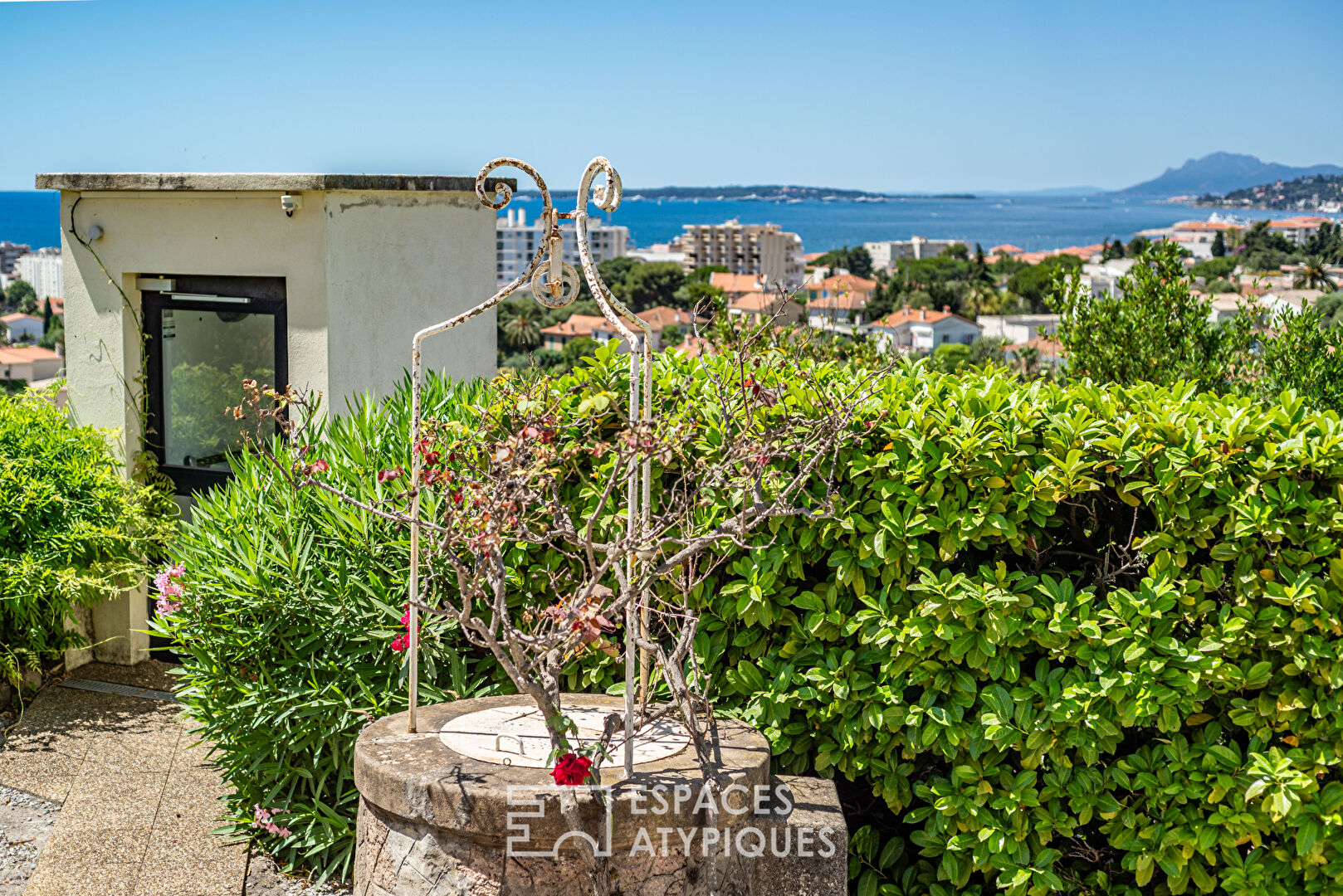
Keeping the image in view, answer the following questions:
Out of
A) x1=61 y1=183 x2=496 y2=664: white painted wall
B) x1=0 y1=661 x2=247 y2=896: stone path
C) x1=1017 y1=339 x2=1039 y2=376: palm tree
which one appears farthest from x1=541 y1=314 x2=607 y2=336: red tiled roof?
x1=0 y1=661 x2=247 y2=896: stone path

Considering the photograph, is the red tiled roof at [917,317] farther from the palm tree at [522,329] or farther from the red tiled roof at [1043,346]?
the red tiled roof at [1043,346]

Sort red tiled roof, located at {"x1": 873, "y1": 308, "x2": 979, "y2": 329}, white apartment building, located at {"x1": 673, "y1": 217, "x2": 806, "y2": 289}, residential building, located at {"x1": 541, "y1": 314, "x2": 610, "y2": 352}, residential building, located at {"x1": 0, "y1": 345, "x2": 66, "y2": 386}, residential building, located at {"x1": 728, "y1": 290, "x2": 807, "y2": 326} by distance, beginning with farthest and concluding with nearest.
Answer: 1. white apartment building, located at {"x1": 673, "y1": 217, "x2": 806, "y2": 289}
2. residential building, located at {"x1": 541, "y1": 314, "x2": 610, "y2": 352}
3. red tiled roof, located at {"x1": 873, "y1": 308, "x2": 979, "y2": 329}
4. residential building, located at {"x1": 0, "y1": 345, "x2": 66, "y2": 386}
5. residential building, located at {"x1": 728, "y1": 290, "x2": 807, "y2": 326}

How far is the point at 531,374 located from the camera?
383cm

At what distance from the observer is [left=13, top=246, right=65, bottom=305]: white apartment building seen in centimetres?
9628

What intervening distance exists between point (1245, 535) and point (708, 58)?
9082 centimetres

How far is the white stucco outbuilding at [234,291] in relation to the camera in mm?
6258

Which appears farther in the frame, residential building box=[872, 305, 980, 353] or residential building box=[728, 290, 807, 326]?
residential building box=[872, 305, 980, 353]

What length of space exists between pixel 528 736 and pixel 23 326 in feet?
283

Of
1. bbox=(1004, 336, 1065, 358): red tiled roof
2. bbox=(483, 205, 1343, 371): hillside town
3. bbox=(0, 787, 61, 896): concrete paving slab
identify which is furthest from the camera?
bbox=(483, 205, 1343, 371): hillside town

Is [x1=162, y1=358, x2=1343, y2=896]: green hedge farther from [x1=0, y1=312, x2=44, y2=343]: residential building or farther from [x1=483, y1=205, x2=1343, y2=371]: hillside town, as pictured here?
[x1=0, y1=312, x2=44, y2=343]: residential building

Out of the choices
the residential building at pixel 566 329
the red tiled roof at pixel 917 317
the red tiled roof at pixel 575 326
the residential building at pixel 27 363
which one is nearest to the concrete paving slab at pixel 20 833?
the residential building at pixel 27 363

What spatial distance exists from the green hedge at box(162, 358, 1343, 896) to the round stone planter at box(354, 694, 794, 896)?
2.07 ft

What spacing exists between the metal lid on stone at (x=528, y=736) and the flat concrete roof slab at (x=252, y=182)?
365 cm

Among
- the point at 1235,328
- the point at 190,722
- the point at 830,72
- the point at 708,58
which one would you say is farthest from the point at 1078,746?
the point at 830,72
